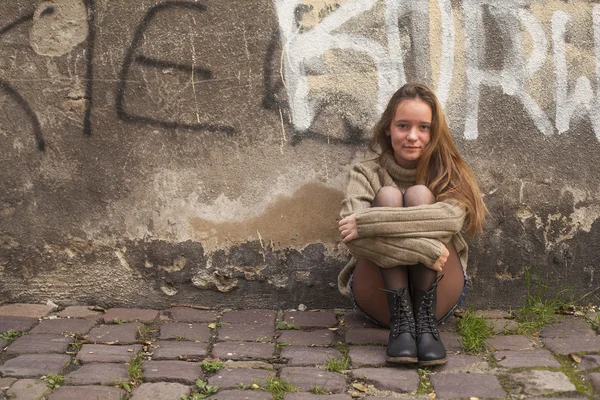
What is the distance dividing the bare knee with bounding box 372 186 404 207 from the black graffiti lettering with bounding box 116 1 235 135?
0.90m

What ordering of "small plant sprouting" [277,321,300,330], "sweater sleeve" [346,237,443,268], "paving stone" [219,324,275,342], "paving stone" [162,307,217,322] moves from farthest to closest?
"paving stone" [162,307,217,322] < "small plant sprouting" [277,321,300,330] < "paving stone" [219,324,275,342] < "sweater sleeve" [346,237,443,268]

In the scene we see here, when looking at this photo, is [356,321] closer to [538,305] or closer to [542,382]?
[538,305]

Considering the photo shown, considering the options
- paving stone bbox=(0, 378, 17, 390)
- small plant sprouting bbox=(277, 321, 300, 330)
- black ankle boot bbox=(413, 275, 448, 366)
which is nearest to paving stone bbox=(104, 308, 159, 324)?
small plant sprouting bbox=(277, 321, 300, 330)

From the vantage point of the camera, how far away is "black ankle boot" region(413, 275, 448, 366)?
350cm

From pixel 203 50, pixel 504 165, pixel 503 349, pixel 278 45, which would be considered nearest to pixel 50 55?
pixel 203 50

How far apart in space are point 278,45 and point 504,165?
1.31 meters

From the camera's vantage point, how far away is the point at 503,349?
371 cm

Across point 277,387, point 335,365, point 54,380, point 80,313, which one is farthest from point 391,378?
point 80,313

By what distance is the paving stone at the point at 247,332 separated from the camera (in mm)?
3887

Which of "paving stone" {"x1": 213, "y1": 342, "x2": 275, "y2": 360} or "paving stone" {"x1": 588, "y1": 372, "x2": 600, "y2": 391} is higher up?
"paving stone" {"x1": 213, "y1": 342, "x2": 275, "y2": 360}

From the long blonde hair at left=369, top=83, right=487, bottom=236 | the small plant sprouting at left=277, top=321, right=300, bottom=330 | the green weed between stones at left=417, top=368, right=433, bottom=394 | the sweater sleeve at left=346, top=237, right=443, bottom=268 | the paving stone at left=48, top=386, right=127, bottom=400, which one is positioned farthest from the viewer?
the small plant sprouting at left=277, top=321, right=300, bottom=330

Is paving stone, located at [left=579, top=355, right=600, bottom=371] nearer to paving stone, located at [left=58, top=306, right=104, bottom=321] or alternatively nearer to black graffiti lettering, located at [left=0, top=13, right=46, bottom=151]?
paving stone, located at [left=58, top=306, right=104, bottom=321]

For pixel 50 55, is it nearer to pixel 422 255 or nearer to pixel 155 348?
pixel 155 348

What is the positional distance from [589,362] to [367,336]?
3.29 feet
